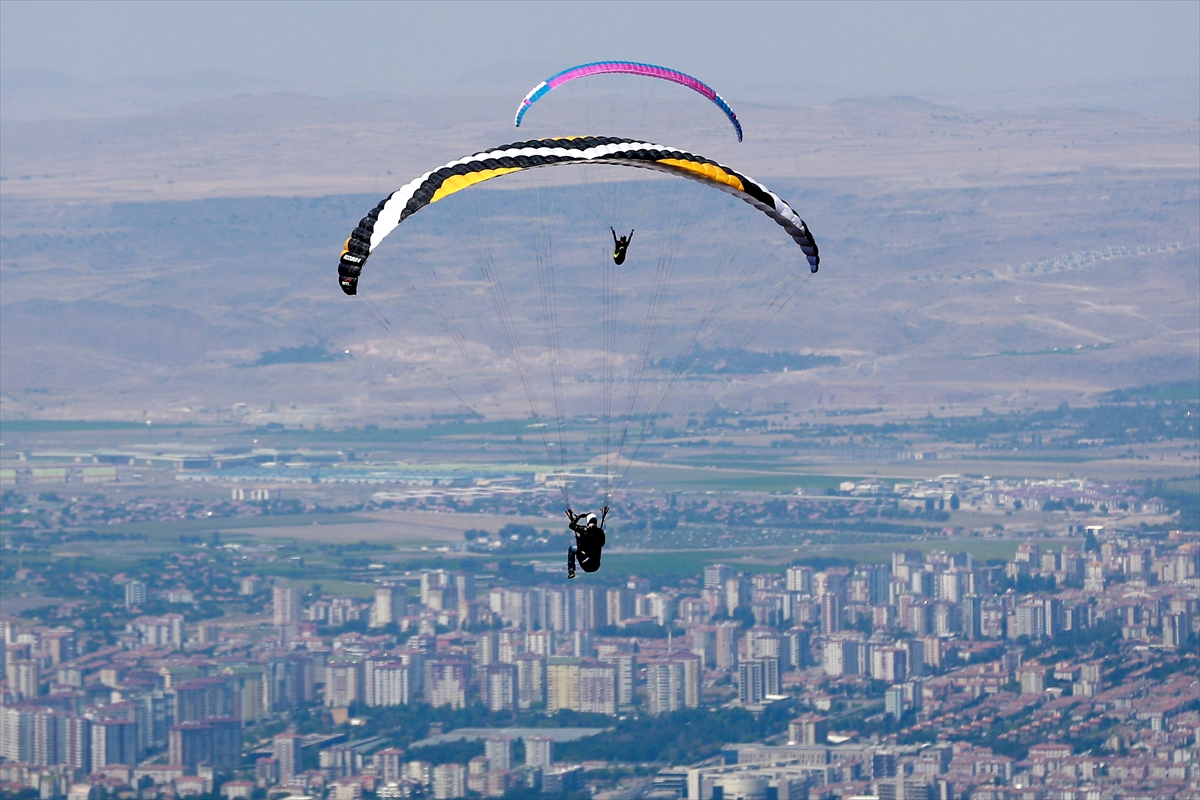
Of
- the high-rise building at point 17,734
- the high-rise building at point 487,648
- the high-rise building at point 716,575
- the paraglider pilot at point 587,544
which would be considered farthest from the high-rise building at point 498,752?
the paraglider pilot at point 587,544

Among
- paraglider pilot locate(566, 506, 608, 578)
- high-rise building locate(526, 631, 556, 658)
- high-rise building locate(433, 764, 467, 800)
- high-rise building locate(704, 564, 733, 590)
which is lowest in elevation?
high-rise building locate(433, 764, 467, 800)

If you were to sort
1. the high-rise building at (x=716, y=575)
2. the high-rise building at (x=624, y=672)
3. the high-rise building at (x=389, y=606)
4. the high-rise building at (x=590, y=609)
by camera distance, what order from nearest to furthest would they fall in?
the high-rise building at (x=624, y=672) < the high-rise building at (x=590, y=609) < the high-rise building at (x=389, y=606) < the high-rise building at (x=716, y=575)

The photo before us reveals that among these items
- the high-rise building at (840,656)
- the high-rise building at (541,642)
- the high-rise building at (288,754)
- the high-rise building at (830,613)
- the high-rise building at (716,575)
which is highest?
the high-rise building at (716,575)

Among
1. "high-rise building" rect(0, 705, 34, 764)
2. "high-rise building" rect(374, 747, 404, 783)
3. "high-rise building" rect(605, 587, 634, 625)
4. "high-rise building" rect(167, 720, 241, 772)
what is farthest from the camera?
"high-rise building" rect(605, 587, 634, 625)

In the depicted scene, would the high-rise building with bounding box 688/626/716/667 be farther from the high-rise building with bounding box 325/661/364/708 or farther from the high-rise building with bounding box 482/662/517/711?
the high-rise building with bounding box 325/661/364/708

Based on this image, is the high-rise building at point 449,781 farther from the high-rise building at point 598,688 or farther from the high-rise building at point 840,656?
the high-rise building at point 840,656

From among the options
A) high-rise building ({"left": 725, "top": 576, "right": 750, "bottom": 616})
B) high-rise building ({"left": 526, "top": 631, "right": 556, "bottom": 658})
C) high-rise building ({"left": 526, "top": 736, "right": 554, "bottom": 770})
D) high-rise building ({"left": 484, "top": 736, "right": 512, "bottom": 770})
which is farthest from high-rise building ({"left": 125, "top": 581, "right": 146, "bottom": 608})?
high-rise building ({"left": 526, "top": 736, "right": 554, "bottom": 770})
